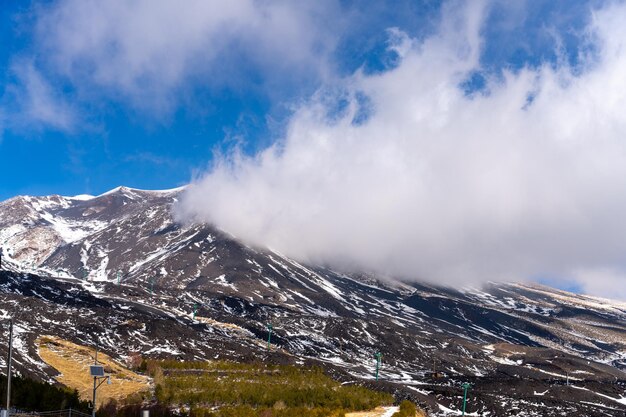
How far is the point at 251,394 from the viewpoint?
7138 centimetres

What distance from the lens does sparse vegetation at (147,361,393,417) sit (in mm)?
64700

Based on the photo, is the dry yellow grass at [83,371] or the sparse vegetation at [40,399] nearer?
the sparse vegetation at [40,399]

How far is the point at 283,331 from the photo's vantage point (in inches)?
7239

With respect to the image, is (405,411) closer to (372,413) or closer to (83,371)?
(372,413)

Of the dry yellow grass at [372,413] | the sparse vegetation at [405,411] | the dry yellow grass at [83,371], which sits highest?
the dry yellow grass at [83,371]

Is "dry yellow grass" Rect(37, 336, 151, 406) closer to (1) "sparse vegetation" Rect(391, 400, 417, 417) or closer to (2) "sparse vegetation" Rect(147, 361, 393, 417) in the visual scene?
(2) "sparse vegetation" Rect(147, 361, 393, 417)

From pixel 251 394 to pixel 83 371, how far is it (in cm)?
2483

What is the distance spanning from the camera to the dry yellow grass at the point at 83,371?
68488 millimetres

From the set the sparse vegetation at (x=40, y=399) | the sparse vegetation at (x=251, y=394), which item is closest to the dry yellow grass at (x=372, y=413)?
the sparse vegetation at (x=251, y=394)

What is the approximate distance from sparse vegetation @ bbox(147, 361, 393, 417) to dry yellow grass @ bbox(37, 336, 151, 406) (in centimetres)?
362

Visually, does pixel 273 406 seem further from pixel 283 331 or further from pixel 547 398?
pixel 283 331

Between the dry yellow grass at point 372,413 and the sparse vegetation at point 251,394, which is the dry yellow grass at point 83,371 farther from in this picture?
the dry yellow grass at point 372,413

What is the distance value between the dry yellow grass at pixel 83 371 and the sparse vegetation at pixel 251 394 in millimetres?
3624

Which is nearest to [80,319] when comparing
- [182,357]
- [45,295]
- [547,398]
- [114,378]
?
[182,357]
